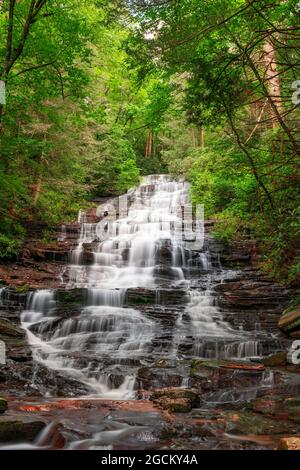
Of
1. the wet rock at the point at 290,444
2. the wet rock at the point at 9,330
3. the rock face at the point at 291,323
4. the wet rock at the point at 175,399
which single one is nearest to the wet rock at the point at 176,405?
the wet rock at the point at 175,399

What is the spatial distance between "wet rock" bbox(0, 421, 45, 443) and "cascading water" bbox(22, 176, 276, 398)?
2571mm

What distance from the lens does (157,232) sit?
61.9 feet

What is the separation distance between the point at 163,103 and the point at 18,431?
8.21 m

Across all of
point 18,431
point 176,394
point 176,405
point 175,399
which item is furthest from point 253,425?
point 18,431

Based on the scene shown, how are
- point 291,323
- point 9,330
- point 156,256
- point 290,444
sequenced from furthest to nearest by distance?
point 156,256 < point 9,330 < point 291,323 < point 290,444

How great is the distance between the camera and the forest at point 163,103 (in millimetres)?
5645

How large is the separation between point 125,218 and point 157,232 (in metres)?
3.36

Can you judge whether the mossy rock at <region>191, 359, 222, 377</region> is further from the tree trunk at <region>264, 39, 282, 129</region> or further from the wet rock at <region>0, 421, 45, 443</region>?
the tree trunk at <region>264, 39, 282, 129</region>

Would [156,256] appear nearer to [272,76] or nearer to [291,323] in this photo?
[291,323]

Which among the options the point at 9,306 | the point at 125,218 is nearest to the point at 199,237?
the point at 125,218

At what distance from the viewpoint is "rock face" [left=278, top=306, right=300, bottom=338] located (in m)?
9.19

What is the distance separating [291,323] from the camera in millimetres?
9289

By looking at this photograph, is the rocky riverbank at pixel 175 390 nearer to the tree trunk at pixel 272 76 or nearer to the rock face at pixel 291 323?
the rock face at pixel 291 323

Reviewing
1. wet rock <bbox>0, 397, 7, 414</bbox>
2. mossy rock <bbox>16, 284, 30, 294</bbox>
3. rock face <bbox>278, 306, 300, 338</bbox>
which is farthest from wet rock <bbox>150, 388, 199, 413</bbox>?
mossy rock <bbox>16, 284, 30, 294</bbox>
